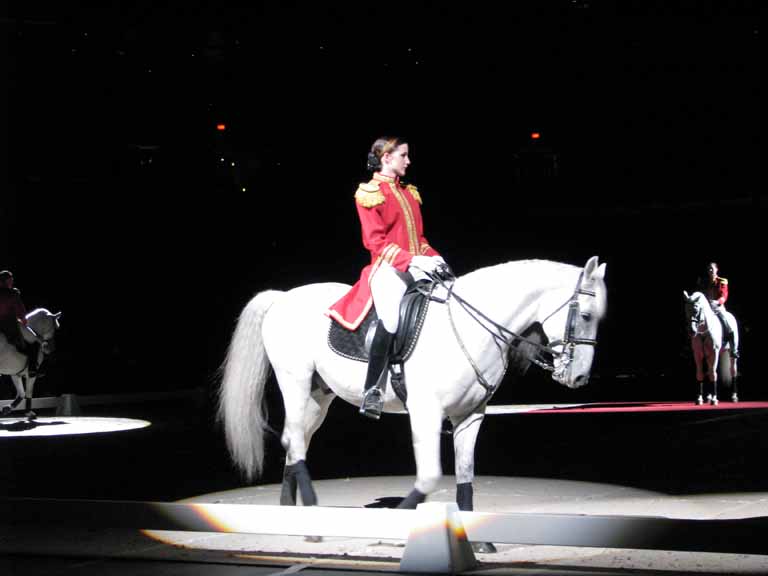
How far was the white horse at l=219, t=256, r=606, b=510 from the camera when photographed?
4.38 metres

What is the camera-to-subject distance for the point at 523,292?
179 inches

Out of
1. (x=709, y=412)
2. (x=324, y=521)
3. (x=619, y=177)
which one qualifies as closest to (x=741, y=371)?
(x=619, y=177)

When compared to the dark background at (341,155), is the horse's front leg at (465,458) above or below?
below

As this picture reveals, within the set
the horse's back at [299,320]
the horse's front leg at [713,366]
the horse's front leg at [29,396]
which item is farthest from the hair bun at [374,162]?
the horse's front leg at [713,366]

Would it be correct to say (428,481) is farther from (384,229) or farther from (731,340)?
(731,340)

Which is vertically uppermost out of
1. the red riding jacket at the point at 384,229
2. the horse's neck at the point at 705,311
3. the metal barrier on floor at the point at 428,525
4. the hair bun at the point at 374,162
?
the hair bun at the point at 374,162

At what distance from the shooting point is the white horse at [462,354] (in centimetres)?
438

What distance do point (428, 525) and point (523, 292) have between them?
1.07 meters

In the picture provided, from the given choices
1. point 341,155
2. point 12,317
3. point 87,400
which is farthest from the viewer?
point 87,400

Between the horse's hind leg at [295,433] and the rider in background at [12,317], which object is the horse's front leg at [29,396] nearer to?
the rider in background at [12,317]

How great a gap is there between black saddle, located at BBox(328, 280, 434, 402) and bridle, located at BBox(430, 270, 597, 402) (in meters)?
0.07

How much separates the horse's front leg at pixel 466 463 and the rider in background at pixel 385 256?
0.37m

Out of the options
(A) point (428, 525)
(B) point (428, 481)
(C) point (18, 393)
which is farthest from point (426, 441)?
(C) point (18, 393)

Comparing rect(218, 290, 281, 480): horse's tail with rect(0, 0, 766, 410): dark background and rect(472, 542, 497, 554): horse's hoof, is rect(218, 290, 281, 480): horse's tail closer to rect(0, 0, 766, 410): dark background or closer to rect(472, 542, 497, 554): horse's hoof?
rect(472, 542, 497, 554): horse's hoof
